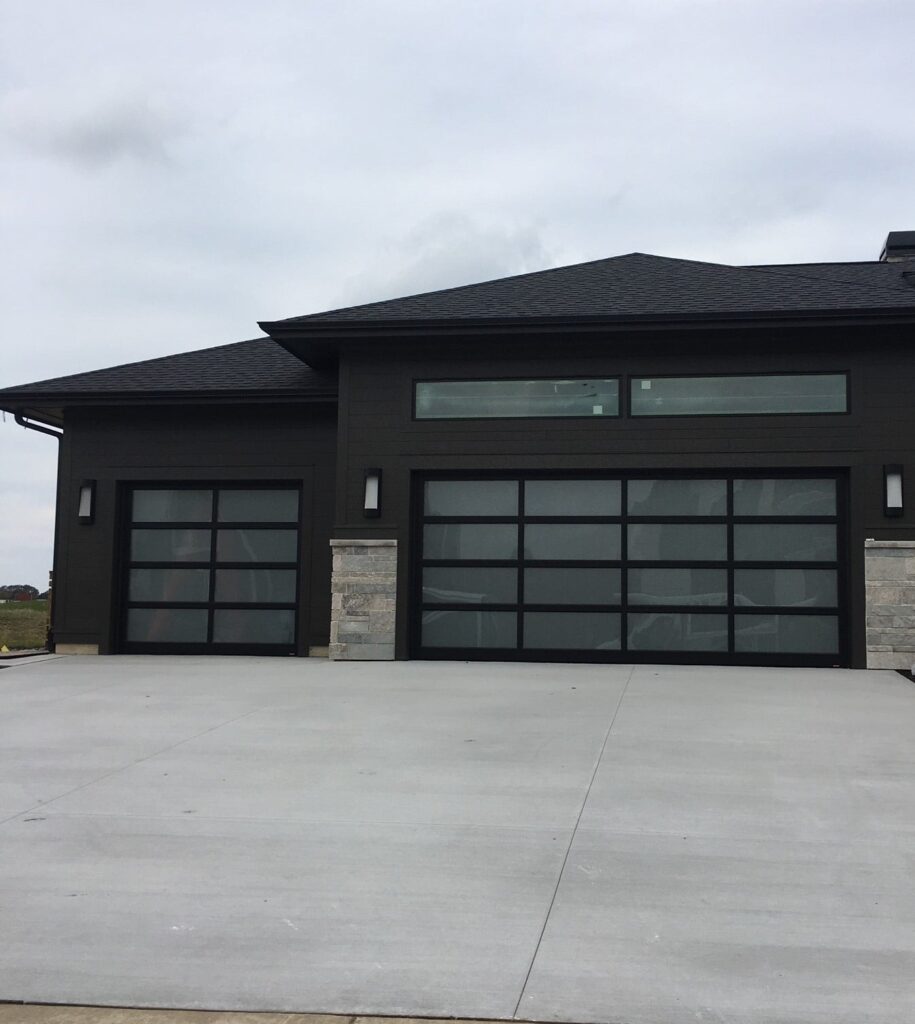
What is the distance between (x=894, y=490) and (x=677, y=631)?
2.91 m

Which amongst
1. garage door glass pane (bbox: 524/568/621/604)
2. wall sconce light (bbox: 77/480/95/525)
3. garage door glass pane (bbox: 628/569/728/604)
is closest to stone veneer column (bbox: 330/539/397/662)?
garage door glass pane (bbox: 524/568/621/604)

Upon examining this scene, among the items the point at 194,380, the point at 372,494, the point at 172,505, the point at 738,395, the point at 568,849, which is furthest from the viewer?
the point at 172,505

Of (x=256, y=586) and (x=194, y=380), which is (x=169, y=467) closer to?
(x=194, y=380)

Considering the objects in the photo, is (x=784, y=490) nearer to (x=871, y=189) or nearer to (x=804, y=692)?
(x=804, y=692)

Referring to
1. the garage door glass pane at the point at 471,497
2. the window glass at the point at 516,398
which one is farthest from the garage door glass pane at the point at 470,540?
the window glass at the point at 516,398

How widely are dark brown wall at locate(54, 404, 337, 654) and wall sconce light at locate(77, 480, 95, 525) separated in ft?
0.28

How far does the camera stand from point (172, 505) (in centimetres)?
1458

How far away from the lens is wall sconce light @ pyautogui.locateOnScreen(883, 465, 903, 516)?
12094 millimetres

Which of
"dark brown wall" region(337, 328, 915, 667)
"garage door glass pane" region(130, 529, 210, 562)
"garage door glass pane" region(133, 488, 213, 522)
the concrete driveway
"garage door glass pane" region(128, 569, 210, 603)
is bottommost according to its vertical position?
the concrete driveway

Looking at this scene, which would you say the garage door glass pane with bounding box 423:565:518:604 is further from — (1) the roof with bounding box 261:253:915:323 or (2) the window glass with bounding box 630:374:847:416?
(1) the roof with bounding box 261:253:915:323

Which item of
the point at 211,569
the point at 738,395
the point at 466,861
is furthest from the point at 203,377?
the point at 466,861

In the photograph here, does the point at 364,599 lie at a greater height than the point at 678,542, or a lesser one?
lesser

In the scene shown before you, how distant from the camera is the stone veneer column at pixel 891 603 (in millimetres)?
12109

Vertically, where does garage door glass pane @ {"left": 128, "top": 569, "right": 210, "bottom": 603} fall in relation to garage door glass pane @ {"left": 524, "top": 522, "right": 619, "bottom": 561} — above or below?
below
